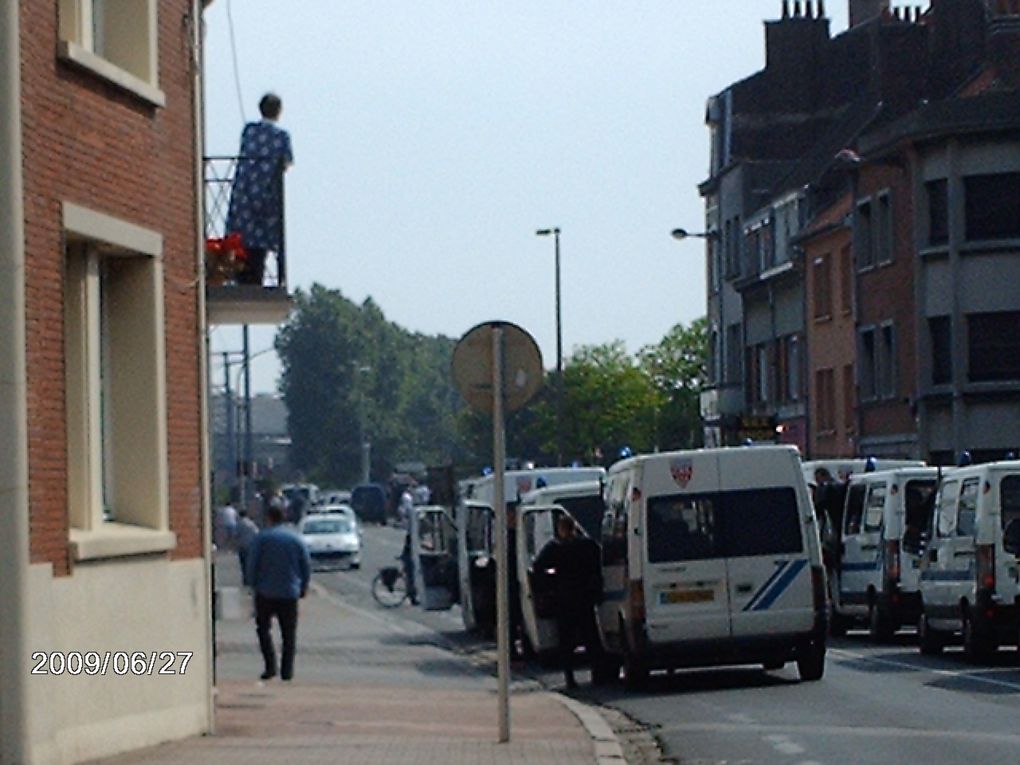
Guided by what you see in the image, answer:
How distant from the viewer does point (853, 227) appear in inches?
2424

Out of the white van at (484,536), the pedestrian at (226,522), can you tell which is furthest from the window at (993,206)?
the white van at (484,536)

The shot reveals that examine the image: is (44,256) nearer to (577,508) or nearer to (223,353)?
(577,508)

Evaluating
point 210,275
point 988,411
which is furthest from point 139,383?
point 988,411

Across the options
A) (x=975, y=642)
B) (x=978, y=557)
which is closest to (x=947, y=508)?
(x=978, y=557)

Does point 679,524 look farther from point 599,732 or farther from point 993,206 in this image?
point 993,206

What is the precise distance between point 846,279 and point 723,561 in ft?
130

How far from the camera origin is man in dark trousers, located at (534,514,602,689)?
86.9ft

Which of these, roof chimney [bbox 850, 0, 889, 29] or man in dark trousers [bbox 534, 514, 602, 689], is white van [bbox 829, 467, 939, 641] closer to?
man in dark trousers [bbox 534, 514, 602, 689]

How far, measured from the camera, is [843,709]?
2120 centimetres

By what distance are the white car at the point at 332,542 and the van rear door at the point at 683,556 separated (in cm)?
5162

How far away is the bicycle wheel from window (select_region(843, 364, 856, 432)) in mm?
15275

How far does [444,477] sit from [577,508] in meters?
28.3

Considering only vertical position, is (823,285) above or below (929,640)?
above

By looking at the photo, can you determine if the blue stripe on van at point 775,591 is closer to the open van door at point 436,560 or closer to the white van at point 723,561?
the white van at point 723,561
